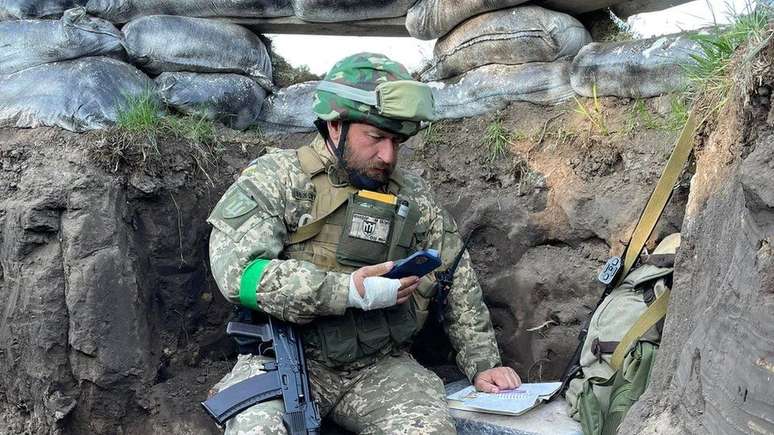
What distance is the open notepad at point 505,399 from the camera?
106 inches

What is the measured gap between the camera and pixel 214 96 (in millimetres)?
3791

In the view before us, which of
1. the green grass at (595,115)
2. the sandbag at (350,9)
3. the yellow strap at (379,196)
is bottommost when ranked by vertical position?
the yellow strap at (379,196)

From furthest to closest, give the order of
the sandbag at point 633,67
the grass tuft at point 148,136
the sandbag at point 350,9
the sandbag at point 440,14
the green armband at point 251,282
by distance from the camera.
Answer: the sandbag at point 350,9
the sandbag at point 440,14
the grass tuft at point 148,136
the sandbag at point 633,67
the green armband at point 251,282

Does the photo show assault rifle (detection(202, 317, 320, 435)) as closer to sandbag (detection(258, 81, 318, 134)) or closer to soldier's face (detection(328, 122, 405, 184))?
soldier's face (detection(328, 122, 405, 184))

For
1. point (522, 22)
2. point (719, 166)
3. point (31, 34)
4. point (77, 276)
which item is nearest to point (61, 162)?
point (77, 276)

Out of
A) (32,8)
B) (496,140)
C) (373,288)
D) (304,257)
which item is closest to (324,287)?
(373,288)

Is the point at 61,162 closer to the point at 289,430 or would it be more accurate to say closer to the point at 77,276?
the point at 77,276

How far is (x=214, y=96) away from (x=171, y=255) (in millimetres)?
775

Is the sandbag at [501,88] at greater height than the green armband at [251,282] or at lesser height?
greater

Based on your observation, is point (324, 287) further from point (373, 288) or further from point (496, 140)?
point (496, 140)

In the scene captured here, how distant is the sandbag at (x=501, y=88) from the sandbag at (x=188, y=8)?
886mm

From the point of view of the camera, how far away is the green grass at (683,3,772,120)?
7.09 feet

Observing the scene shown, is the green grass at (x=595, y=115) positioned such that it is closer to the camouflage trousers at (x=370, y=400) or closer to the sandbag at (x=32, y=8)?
the camouflage trousers at (x=370, y=400)

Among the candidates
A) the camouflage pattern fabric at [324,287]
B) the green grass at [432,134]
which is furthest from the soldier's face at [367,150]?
the green grass at [432,134]
